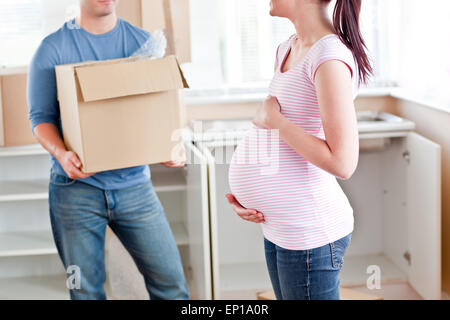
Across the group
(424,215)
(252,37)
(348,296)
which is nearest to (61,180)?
(252,37)

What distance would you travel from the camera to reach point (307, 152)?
97cm

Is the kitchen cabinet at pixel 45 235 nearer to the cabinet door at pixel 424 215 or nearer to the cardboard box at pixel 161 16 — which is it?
the cardboard box at pixel 161 16

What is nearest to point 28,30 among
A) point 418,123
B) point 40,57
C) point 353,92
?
point 40,57

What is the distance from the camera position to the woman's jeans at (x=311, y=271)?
3.35ft

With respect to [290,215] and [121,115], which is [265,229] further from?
[121,115]

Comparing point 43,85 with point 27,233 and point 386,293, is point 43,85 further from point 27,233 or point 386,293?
point 386,293

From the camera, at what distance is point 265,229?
3.60 feet

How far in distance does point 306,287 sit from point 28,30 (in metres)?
1.21

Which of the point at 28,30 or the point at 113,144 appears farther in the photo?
the point at 28,30

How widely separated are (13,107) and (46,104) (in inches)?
26.1

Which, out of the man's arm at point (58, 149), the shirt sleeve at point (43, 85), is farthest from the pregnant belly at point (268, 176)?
the shirt sleeve at point (43, 85)

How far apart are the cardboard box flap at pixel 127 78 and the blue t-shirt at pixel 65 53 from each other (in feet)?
0.31

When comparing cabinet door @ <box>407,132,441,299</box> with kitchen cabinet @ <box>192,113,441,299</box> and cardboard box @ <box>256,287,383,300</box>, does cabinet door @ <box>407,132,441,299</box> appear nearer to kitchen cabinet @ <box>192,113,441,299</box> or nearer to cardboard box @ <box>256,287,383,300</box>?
kitchen cabinet @ <box>192,113,441,299</box>

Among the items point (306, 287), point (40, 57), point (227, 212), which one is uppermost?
point (40, 57)
